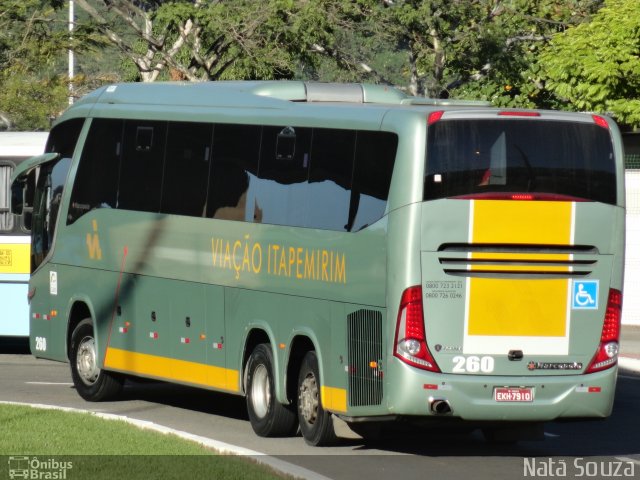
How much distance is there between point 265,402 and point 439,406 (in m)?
2.65

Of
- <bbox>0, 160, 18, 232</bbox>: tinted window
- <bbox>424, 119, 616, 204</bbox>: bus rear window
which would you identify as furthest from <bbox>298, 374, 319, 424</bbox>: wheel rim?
<bbox>0, 160, 18, 232</bbox>: tinted window

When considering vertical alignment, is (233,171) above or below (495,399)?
above

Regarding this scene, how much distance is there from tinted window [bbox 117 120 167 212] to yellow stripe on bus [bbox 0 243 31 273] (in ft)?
20.3

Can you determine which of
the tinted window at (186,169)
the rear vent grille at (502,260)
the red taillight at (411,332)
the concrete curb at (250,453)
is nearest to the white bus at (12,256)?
the tinted window at (186,169)

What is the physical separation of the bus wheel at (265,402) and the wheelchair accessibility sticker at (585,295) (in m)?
3.09

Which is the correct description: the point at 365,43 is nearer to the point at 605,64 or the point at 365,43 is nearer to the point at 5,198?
the point at 605,64

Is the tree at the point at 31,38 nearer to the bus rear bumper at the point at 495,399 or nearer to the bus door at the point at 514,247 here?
the bus door at the point at 514,247

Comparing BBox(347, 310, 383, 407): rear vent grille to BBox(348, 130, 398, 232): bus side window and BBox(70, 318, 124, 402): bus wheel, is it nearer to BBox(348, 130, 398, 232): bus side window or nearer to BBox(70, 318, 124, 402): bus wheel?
BBox(348, 130, 398, 232): bus side window

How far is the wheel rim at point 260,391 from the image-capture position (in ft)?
49.3

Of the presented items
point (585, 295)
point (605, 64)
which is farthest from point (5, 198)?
point (605, 64)

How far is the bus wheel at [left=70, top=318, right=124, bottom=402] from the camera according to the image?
59.2ft

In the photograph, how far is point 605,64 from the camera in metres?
32.4

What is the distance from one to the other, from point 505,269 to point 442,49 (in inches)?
836

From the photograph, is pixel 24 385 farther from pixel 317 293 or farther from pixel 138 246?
pixel 317 293
